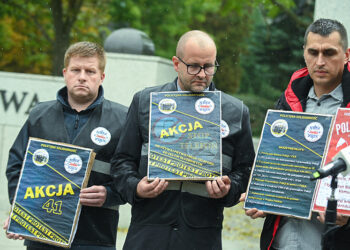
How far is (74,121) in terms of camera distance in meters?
4.48

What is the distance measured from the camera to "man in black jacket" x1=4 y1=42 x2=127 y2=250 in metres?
4.37

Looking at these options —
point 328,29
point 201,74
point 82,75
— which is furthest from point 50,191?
point 328,29

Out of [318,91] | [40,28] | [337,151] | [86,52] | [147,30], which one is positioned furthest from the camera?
[147,30]

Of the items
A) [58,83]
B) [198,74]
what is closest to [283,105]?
[198,74]

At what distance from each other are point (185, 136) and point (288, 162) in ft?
2.16

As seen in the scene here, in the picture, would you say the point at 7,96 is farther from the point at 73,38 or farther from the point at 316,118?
the point at 73,38

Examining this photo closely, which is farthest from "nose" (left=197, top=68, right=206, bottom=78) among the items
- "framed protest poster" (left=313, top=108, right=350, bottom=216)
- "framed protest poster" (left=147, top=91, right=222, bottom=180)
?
"framed protest poster" (left=313, top=108, right=350, bottom=216)

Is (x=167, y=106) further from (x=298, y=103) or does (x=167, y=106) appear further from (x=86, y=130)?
(x=298, y=103)

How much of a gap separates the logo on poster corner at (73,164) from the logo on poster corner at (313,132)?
4.97ft

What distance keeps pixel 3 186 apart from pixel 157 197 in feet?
24.6

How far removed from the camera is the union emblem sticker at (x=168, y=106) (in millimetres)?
4020

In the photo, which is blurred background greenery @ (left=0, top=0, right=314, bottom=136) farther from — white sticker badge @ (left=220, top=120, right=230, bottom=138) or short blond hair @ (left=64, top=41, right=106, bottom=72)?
white sticker badge @ (left=220, top=120, right=230, bottom=138)

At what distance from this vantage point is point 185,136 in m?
3.97

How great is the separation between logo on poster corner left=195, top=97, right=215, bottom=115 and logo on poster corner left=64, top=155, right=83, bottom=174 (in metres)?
0.90
